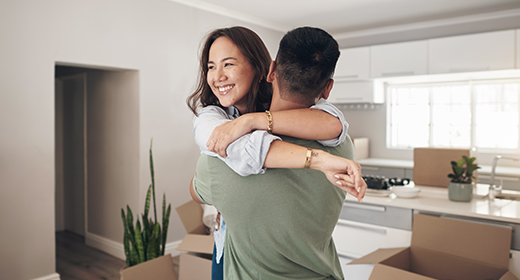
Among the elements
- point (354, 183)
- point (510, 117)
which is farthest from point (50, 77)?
point (510, 117)

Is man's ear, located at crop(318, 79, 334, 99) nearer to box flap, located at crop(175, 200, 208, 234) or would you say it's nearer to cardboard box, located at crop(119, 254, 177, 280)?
cardboard box, located at crop(119, 254, 177, 280)

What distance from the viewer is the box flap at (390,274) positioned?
1.45 metres

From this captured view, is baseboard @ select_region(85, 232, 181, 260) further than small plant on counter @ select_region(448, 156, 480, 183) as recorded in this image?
Yes

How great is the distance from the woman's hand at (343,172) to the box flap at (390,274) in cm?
95

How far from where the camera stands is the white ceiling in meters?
4.05

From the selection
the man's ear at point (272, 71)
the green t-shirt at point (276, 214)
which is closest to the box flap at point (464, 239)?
the green t-shirt at point (276, 214)

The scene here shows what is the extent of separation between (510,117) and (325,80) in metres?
4.73

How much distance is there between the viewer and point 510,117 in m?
4.56

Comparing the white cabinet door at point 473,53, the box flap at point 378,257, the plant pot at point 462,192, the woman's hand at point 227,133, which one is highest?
the white cabinet door at point 473,53

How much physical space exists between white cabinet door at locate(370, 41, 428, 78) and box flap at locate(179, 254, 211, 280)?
12.5 feet

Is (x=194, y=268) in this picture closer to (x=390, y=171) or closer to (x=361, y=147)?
(x=390, y=171)

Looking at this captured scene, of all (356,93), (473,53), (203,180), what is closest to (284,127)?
(203,180)

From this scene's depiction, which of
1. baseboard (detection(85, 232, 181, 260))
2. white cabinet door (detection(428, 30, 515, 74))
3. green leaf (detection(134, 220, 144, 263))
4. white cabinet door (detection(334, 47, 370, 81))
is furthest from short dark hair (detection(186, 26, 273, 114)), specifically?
white cabinet door (detection(334, 47, 370, 81))

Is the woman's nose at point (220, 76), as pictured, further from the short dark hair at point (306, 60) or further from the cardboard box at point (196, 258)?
the cardboard box at point (196, 258)
